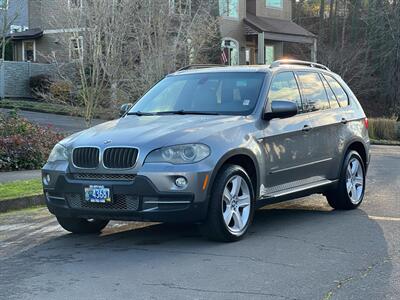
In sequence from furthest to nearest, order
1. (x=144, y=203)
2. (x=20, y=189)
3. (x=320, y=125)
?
(x=20, y=189) < (x=320, y=125) < (x=144, y=203)

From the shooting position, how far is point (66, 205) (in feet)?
21.6

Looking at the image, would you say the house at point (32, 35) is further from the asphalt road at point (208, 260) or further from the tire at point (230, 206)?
the tire at point (230, 206)

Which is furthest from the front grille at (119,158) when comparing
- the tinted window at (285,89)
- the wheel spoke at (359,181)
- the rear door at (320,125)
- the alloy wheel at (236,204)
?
the wheel spoke at (359,181)

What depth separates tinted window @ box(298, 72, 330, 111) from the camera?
26.7ft

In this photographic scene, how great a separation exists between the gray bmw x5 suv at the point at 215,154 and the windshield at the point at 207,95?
1 centimetres

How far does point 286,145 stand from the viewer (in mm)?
7434

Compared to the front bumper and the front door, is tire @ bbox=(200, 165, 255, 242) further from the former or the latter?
the front door

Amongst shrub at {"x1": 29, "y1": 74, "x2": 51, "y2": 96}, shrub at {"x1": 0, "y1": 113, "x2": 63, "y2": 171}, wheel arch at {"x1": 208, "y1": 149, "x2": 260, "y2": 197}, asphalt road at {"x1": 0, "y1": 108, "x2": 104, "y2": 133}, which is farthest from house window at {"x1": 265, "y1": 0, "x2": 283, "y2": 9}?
wheel arch at {"x1": 208, "y1": 149, "x2": 260, "y2": 197}

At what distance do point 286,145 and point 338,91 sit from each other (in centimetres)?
186

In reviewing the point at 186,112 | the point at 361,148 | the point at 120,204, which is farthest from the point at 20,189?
the point at 361,148

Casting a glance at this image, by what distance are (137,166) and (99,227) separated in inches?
61.5

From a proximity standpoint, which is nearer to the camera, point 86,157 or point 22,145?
point 86,157

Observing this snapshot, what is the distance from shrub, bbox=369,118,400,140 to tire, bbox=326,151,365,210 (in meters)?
19.9

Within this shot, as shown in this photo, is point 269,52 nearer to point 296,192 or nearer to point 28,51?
point 28,51
